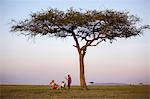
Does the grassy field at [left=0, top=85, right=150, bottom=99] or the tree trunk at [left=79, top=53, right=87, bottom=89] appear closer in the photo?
the grassy field at [left=0, top=85, right=150, bottom=99]

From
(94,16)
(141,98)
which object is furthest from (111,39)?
(141,98)

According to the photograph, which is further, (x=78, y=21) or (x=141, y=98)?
(x=78, y=21)

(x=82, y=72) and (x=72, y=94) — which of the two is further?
(x=82, y=72)

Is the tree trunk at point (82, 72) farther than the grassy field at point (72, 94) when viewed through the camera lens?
Yes

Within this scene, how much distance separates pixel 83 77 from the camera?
34.0 meters

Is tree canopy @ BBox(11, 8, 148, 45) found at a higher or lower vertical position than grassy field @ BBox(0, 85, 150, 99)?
higher

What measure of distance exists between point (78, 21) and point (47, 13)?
2.54 meters

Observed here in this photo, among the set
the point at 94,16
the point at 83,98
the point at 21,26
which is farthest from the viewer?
the point at 21,26

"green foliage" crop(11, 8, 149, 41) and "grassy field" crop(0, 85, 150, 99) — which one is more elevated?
"green foliage" crop(11, 8, 149, 41)

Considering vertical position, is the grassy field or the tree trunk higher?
the tree trunk

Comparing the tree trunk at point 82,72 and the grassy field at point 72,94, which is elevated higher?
the tree trunk at point 82,72

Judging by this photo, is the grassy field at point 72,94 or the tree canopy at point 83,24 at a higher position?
the tree canopy at point 83,24

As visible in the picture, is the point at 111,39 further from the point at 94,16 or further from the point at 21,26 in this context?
the point at 21,26

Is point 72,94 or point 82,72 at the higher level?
point 82,72
